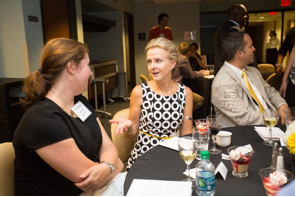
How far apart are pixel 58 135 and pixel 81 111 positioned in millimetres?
281

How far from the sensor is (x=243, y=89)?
7.65 feet

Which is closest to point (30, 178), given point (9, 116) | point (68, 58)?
point (68, 58)

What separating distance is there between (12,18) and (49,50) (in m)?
2.99

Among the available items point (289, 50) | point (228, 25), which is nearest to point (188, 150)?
point (228, 25)

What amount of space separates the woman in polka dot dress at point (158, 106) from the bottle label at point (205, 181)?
3.20ft

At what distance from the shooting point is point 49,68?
56.4 inches

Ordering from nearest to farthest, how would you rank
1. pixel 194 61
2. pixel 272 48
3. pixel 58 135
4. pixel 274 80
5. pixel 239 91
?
pixel 58 135 → pixel 239 91 → pixel 274 80 → pixel 194 61 → pixel 272 48

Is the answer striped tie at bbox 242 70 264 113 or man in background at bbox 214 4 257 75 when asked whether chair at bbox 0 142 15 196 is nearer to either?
striped tie at bbox 242 70 264 113

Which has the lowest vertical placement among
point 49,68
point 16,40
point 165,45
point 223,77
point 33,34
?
point 223,77

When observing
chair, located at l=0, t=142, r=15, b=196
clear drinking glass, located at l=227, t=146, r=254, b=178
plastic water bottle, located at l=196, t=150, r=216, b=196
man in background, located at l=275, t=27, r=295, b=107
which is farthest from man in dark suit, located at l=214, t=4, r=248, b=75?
chair, located at l=0, t=142, r=15, b=196

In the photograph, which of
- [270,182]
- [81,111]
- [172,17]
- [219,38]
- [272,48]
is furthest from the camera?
[272,48]

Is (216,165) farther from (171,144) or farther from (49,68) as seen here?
(49,68)

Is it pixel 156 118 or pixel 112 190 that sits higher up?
pixel 156 118

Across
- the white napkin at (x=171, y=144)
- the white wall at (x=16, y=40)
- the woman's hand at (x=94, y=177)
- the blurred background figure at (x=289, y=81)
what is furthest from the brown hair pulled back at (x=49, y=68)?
the white wall at (x=16, y=40)
